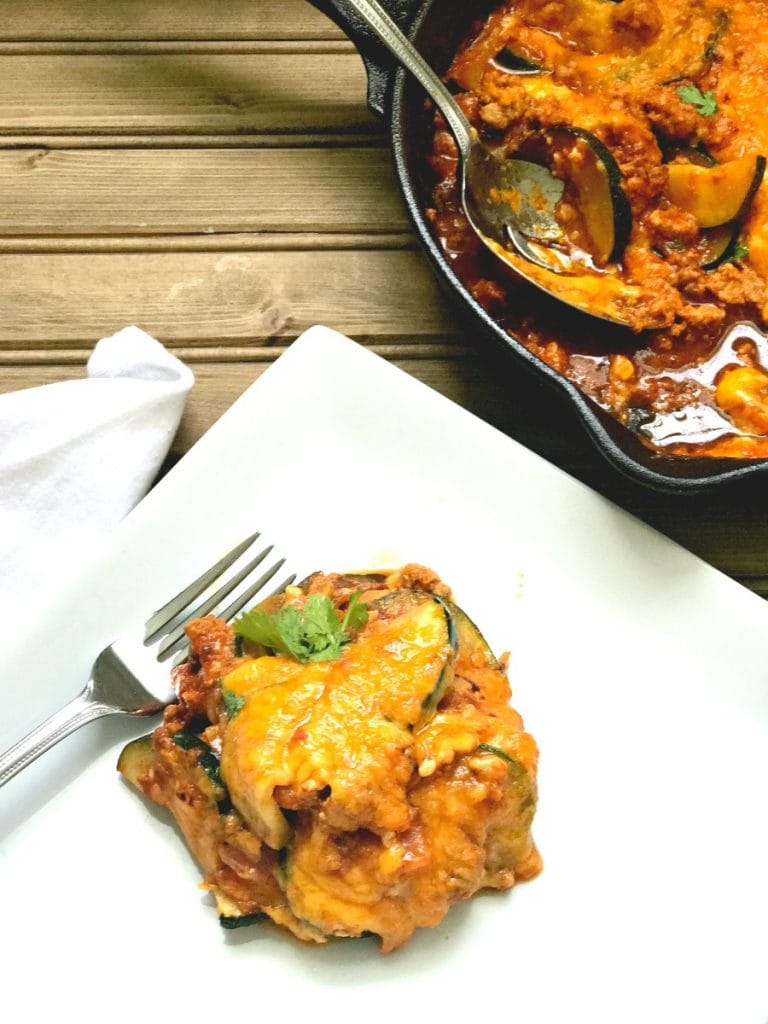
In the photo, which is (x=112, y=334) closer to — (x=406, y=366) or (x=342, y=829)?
(x=406, y=366)

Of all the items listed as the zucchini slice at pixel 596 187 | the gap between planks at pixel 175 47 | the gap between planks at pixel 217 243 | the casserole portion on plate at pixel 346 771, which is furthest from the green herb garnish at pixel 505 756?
the gap between planks at pixel 175 47

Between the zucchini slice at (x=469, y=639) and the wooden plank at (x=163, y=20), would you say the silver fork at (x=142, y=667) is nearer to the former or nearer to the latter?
the zucchini slice at (x=469, y=639)

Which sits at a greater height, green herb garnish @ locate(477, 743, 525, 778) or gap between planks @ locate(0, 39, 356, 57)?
gap between planks @ locate(0, 39, 356, 57)

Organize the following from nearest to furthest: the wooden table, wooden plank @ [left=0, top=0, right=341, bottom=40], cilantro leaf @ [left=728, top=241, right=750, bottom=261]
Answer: cilantro leaf @ [left=728, top=241, right=750, bottom=261] < the wooden table < wooden plank @ [left=0, top=0, right=341, bottom=40]

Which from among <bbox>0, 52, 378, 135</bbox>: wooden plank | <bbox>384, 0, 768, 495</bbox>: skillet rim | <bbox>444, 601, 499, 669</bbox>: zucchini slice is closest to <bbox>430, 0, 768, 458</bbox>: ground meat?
<bbox>384, 0, 768, 495</bbox>: skillet rim

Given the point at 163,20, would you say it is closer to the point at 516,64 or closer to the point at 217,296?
the point at 217,296

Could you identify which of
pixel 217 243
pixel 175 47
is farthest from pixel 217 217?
pixel 175 47

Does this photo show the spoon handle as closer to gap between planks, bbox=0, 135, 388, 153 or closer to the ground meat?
the ground meat
